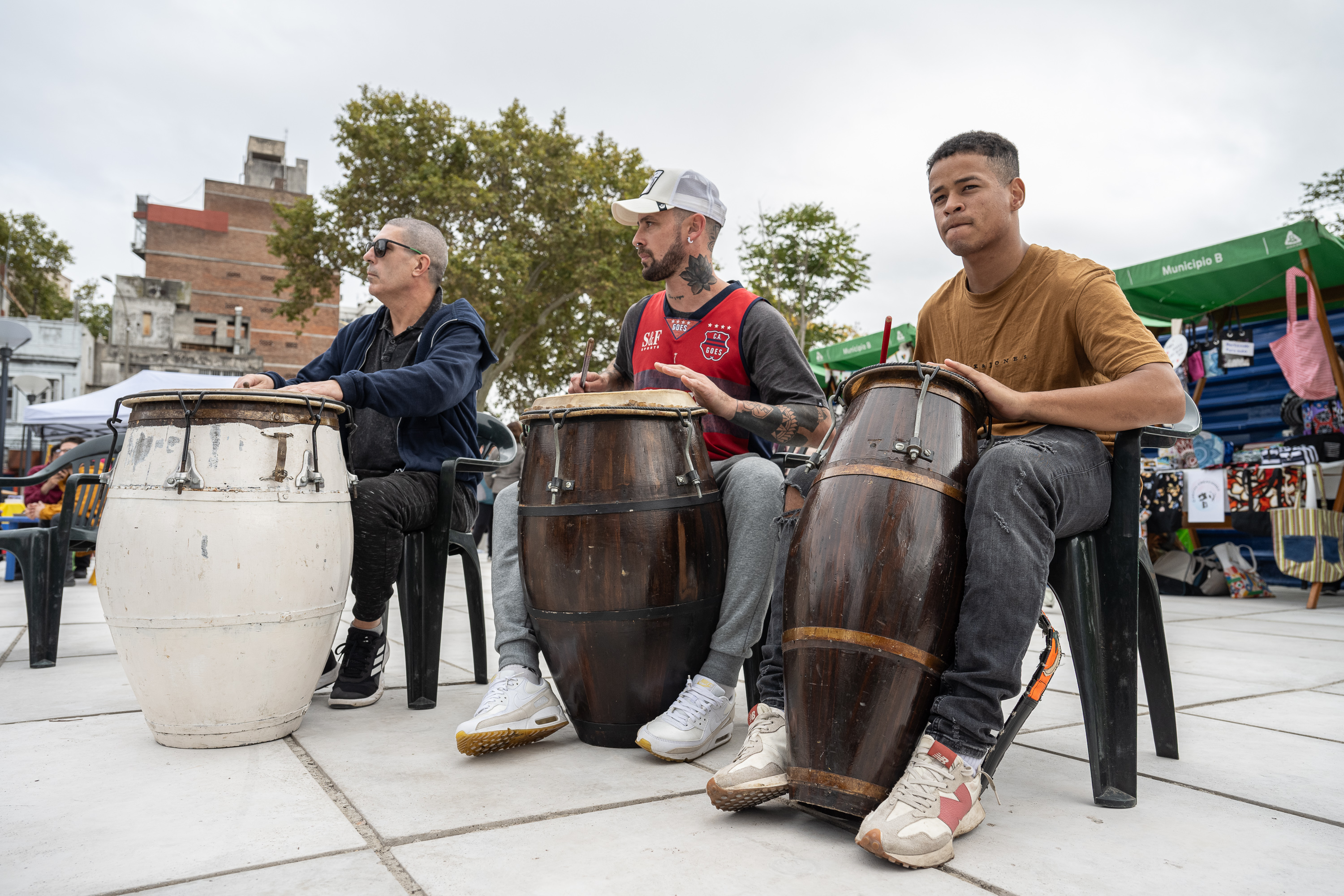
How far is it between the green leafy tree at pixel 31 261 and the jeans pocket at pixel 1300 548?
51780 mm

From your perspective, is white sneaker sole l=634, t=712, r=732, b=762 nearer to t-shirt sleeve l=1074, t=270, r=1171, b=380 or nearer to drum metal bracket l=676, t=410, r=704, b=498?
drum metal bracket l=676, t=410, r=704, b=498

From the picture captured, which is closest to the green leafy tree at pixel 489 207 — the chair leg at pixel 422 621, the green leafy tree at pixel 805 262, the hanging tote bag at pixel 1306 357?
the green leafy tree at pixel 805 262

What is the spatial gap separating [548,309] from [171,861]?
773 inches

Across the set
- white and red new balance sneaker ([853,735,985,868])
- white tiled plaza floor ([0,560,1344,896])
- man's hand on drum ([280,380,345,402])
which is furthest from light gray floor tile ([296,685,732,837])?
man's hand on drum ([280,380,345,402])

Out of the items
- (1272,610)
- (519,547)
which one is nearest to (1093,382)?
(519,547)

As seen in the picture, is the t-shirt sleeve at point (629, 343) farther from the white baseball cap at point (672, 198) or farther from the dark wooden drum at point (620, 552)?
the dark wooden drum at point (620, 552)

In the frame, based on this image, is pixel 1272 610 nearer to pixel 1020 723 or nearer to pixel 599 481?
pixel 1020 723

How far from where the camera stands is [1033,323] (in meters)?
2.03

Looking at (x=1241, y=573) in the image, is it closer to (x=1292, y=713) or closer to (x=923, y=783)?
(x=1292, y=713)

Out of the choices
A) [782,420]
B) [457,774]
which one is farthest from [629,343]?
[457,774]

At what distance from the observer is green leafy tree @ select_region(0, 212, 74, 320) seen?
41.8 meters

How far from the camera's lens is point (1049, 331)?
1.99m

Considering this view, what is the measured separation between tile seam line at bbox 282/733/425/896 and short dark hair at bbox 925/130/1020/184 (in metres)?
1.93

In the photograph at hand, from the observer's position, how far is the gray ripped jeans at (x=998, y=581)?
5.10 feet
